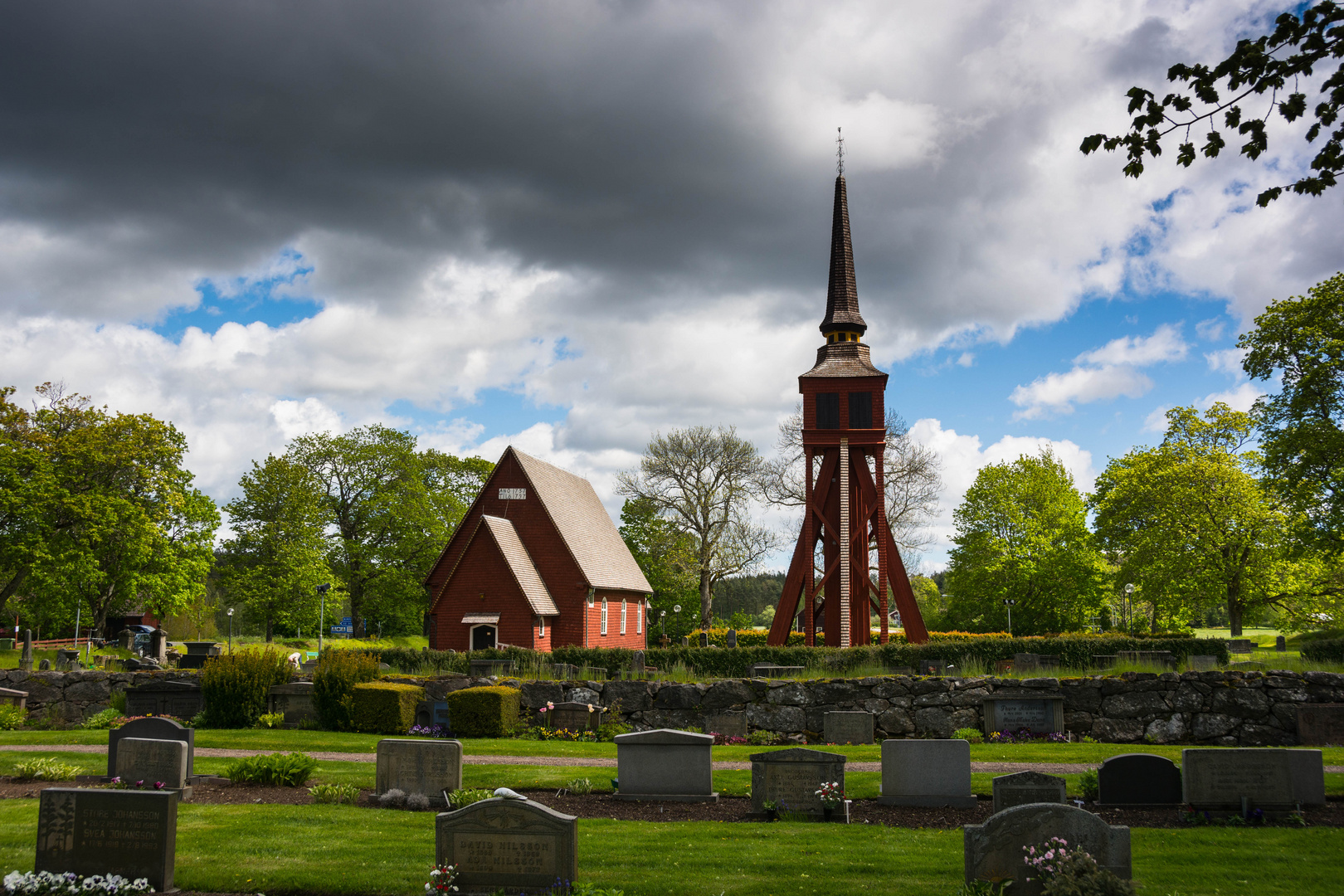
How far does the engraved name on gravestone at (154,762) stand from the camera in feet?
36.8

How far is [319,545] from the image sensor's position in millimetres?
49000

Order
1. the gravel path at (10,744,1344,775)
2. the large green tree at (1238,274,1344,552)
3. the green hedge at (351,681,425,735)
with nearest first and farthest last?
the gravel path at (10,744,1344,775) < the green hedge at (351,681,425,735) < the large green tree at (1238,274,1344,552)

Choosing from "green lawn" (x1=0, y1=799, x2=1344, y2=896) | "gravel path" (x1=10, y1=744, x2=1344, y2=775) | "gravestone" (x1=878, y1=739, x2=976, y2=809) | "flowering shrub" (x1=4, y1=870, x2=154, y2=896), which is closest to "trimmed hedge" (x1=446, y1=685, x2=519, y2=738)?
"gravel path" (x1=10, y1=744, x2=1344, y2=775)

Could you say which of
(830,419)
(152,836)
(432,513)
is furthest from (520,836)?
(432,513)

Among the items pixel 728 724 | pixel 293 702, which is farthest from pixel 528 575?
pixel 728 724

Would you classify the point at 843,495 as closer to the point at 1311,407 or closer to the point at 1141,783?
the point at 1311,407

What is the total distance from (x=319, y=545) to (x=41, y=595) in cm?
1456

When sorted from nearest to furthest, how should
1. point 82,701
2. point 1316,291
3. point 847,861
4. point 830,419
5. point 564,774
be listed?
1. point 847,861
2. point 564,774
3. point 82,701
4. point 1316,291
5. point 830,419

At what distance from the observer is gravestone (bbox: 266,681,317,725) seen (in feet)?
62.0

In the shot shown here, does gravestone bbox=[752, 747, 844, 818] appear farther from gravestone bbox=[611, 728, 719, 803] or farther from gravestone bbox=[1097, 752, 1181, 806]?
gravestone bbox=[1097, 752, 1181, 806]

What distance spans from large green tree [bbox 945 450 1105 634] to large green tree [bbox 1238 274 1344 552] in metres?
15.8

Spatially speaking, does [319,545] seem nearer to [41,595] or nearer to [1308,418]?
[41,595]

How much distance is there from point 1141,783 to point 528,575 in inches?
1066

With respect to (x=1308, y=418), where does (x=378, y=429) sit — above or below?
above
